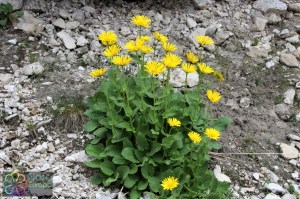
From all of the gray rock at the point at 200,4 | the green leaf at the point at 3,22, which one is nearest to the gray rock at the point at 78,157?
the green leaf at the point at 3,22

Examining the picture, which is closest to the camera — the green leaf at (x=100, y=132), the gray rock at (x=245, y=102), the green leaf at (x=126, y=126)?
the green leaf at (x=126, y=126)

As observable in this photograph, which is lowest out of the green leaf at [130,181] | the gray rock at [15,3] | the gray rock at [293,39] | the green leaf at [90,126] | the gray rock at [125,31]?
the green leaf at [130,181]

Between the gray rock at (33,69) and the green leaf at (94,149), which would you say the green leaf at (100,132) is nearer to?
the green leaf at (94,149)

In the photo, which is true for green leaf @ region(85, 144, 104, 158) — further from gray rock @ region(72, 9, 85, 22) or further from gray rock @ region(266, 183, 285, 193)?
gray rock @ region(72, 9, 85, 22)

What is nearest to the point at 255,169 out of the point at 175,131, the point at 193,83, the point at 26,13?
the point at 175,131

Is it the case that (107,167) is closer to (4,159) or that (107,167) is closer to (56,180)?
(56,180)

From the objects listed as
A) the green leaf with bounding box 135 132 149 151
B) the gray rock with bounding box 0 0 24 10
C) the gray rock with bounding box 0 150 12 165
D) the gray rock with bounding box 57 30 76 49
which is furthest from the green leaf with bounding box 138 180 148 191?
the gray rock with bounding box 0 0 24 10

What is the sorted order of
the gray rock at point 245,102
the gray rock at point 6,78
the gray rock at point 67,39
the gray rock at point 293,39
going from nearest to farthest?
the gray rock at point 6,78 → the gray rock at point 245,102 → the gray rock at point 67,39 → the gray rock at point 293,39

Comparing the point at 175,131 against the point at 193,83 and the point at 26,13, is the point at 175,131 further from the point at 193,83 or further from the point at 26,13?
the point at 26,13
